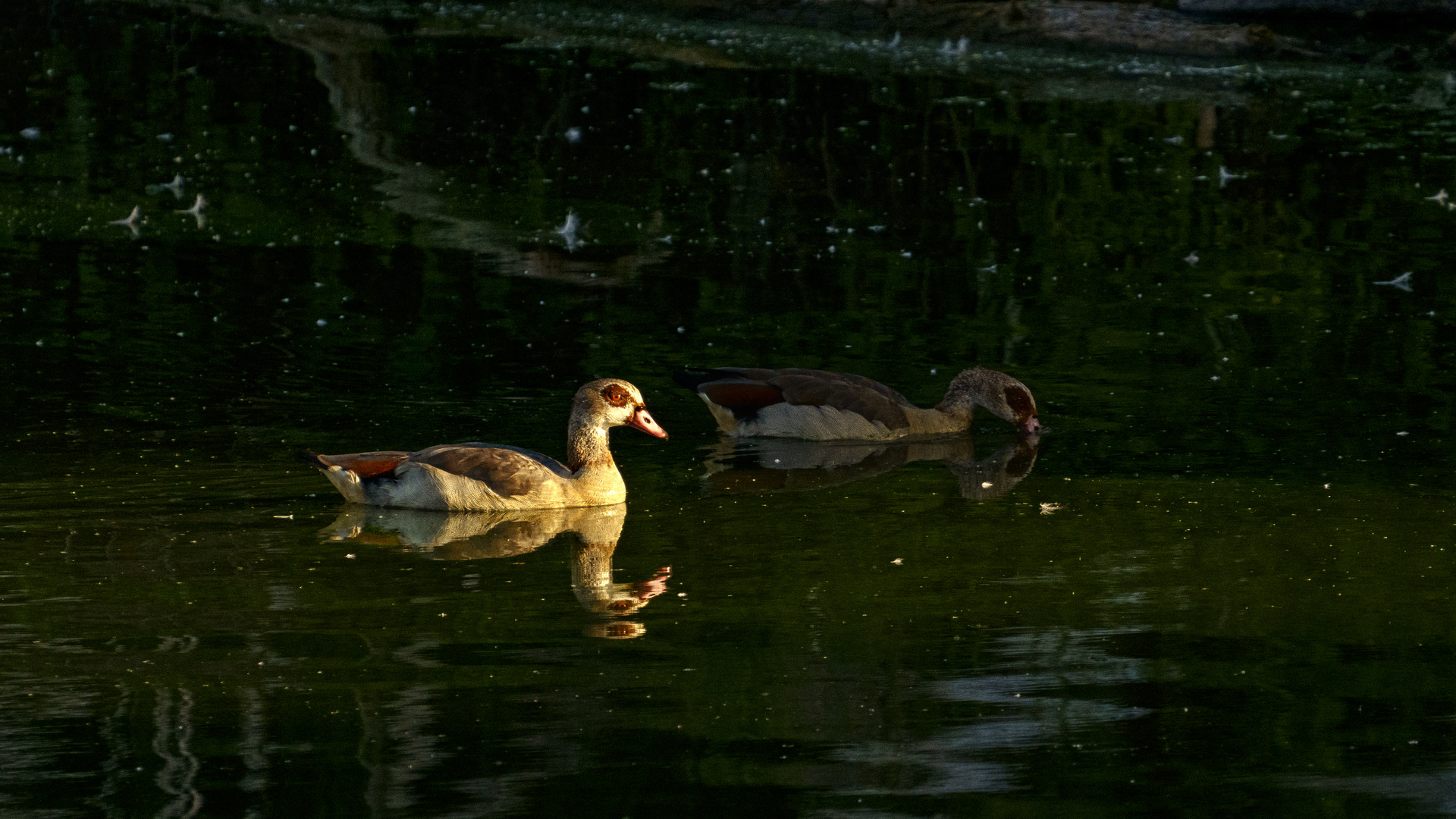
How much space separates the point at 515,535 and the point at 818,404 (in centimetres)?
324

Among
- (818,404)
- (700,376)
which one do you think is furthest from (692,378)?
(818,404)

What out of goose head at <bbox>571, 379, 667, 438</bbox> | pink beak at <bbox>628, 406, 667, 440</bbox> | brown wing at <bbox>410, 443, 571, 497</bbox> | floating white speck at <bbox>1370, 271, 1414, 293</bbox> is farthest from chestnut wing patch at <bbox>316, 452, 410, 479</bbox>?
floating white speck at <bbox>1370, 271, 1414, 293</bbox>

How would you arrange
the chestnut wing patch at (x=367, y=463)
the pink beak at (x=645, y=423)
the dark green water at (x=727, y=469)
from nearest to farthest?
the dark green water at (x=727, y=469) < the chestnut wing patch at (x=367, y=463) < the pink beak at (x=645, y=423)

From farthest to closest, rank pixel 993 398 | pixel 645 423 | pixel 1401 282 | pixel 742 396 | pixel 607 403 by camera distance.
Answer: pixel 1401 282
pixel 993 398
pixel 742 396
pixel 645 423
pixel 607 403

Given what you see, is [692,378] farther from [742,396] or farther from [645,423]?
[645,423]

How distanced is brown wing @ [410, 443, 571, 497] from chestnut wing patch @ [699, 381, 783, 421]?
239 cm

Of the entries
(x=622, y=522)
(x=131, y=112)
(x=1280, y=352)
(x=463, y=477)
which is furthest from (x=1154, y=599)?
(x=131, y=112)

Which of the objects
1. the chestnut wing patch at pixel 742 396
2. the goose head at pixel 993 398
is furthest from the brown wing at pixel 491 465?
the goose head at pixel 993 398

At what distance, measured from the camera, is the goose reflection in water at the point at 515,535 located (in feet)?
31.8

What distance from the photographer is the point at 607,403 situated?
11742 millimetres

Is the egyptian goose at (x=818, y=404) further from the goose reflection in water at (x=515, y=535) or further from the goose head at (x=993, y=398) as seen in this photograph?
the goose reflection in water at (x=515, y=535)

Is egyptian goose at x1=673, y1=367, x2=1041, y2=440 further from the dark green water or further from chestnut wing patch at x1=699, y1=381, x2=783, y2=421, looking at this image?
the dark green water

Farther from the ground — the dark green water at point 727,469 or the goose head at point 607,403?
the goose head at point 607,403

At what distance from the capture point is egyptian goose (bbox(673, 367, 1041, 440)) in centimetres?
1351
